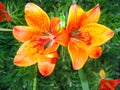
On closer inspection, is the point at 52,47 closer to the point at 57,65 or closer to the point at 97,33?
the point at 97,33

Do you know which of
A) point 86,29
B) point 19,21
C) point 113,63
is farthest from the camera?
point 113,63

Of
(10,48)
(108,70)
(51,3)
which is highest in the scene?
(51,3)

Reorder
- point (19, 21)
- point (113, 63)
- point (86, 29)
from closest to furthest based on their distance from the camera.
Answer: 1. point (86, 29)
2. point (19, 21)
3. point (113, 63)

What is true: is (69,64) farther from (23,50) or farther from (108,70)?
(23,50)

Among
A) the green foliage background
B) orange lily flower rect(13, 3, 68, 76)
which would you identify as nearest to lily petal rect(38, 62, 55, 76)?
orange lily flower rect(13, 3, 68, 76)

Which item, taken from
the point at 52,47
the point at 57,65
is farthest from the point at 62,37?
the point at 57,65

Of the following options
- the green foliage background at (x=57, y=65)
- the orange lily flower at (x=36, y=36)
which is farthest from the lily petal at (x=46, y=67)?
the green foliage background at (x=57, y=65)

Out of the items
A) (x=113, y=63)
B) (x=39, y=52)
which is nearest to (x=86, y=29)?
(x=39, y=52)

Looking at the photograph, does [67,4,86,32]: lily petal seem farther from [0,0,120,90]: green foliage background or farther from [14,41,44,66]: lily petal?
[0,0,120,90]: green foliage background
